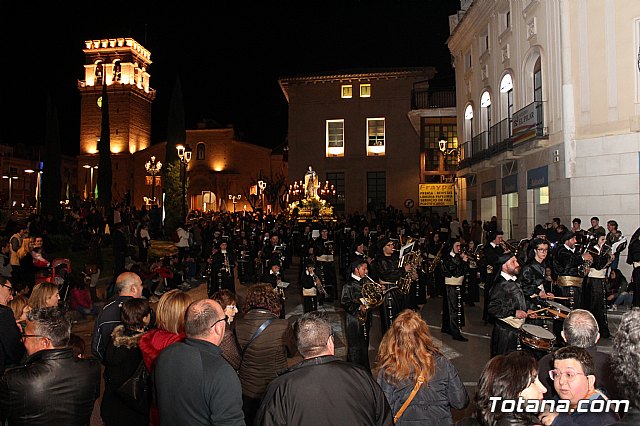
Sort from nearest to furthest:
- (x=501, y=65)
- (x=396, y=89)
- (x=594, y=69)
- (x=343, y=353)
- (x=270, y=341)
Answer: (x=270, y=341) → (x=343, y=353) → (x=594, y=69) → (x=501, y=65) → (x=396, y=89)

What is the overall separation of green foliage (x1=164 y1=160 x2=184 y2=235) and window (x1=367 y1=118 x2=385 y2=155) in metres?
15.5

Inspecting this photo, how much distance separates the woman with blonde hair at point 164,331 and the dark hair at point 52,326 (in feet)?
2.30

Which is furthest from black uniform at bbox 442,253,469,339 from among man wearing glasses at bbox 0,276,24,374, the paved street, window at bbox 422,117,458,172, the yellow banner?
window at bbox 422,117,458,172

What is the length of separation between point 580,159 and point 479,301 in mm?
5753

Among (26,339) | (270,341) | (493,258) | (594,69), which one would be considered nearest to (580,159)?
(594,69)

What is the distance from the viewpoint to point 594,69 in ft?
52.4

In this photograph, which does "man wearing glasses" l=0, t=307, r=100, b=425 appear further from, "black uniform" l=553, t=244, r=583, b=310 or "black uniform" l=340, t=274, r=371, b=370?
"black uniform" l=553, t=244, r=583, b=310

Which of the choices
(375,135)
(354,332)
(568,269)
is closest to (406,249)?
(568,269)

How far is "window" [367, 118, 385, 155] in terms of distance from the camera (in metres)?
40.4

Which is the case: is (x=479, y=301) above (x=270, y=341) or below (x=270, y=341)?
below

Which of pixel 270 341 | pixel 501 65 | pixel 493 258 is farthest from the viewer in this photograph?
pixel 501 65

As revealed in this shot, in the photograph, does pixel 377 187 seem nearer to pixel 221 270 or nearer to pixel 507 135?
pixel 507 135

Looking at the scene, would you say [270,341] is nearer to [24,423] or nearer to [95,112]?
[24,423]

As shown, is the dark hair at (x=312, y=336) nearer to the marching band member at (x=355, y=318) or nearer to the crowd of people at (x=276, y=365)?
the crowd of people at (x=276, y=365)
